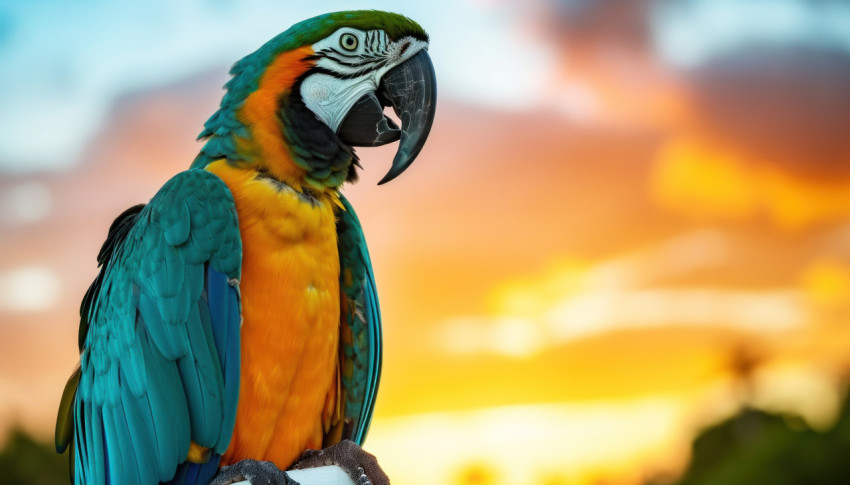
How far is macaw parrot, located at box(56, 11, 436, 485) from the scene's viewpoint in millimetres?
2059

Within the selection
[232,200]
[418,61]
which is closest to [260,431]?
[232,200]

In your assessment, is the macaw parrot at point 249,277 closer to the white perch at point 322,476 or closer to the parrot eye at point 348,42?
the parrot eye at point 348,42

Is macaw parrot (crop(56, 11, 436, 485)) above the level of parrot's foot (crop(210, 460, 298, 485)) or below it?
above

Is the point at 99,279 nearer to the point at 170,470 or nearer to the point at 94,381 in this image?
the point at 94,381

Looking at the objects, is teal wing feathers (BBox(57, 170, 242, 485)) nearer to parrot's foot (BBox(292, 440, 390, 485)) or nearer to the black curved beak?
parrot's foot (BBox(292, 440, 390, 485))

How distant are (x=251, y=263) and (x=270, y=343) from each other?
0.22m

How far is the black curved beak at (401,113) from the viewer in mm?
2273

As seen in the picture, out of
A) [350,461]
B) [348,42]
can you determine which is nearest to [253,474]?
[350,461]

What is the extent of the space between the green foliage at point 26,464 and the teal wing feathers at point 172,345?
8.62 m

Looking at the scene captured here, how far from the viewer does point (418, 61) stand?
2328 mm

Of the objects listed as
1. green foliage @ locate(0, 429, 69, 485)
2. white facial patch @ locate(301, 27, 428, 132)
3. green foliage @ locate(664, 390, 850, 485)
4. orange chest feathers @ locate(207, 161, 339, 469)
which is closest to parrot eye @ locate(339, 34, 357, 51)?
white facial patch @ locate(301, 27, 428, 132)

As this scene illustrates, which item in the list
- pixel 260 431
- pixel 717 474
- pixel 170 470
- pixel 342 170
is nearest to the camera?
pixel 170 470

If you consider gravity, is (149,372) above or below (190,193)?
below

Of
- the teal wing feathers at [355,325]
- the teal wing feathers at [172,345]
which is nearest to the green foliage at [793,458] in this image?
the teal wing feathers at [355,325]
